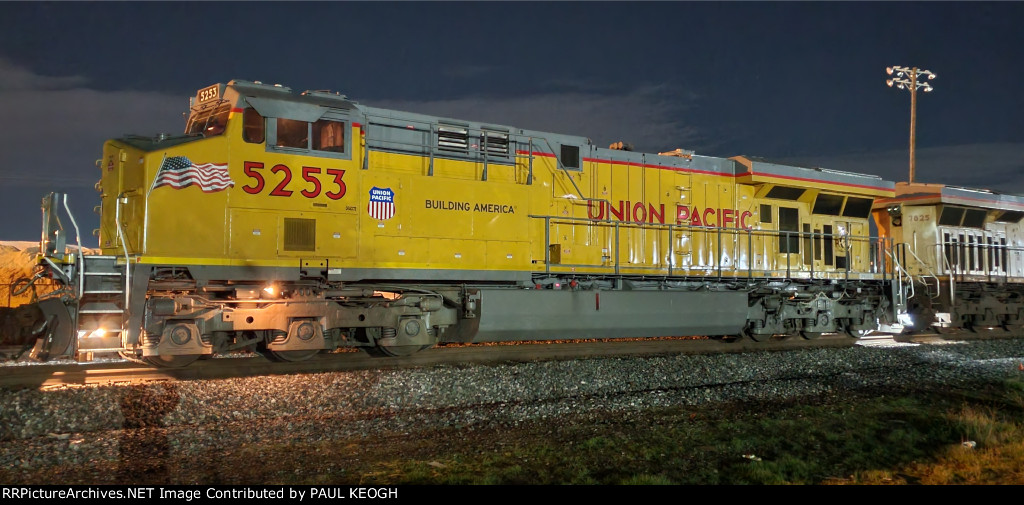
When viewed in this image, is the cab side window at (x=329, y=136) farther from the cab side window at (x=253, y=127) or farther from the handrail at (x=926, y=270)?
the handrail at (x=926, y=270)

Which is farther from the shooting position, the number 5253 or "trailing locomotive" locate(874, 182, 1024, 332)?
"trailing locomotive" locate(874, 182, 1024, 332)

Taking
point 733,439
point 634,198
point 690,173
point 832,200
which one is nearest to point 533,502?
point 733,439

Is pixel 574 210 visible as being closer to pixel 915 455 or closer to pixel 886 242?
pixel 915 455

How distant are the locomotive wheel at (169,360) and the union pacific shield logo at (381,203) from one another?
3.00 m

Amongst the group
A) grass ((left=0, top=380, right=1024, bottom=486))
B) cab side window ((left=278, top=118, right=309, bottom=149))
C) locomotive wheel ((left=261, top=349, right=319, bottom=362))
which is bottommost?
grass ((left=0, top=380, right=1024, bottom=486))

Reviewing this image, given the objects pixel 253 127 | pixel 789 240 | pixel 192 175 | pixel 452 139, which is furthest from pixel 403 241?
pixel 789 240

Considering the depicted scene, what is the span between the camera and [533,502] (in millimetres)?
4402

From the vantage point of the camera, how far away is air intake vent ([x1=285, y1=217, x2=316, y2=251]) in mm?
9089

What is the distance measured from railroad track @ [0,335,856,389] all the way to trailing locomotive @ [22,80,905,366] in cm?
26

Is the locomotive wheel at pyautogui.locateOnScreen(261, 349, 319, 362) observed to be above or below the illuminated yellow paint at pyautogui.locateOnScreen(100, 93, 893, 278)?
below

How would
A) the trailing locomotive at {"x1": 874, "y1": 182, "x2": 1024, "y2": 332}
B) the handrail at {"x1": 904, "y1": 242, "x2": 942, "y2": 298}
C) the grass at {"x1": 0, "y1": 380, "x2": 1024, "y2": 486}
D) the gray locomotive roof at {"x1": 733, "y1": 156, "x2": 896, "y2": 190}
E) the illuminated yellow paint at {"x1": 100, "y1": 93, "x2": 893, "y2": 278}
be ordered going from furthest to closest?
the trailing locomotive at {"x1": 874, "y1": 182, "x2": 1024, "y2": 332}
the handrail at {"x1": 904, "y1": 242, "x2": 942, "y2": 298}
the gray locomotive roof at {"x1": 733, "y1": 156, "x2": 896, "y2": 190}
the illuminated yellow paint at {"x1": 100, "y1": 93, "x2": 893, "y2": 278}
the grass at {"x1": 0, "y1": 380, "x2": 1024, "y2": 486}

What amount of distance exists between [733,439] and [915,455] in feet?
5.09

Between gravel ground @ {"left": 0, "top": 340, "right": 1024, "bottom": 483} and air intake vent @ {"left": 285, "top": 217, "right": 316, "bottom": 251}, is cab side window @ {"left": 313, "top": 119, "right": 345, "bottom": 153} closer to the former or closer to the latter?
air intake vent @ {"left": 285, "top": 217, "right": 316, "bottom": 251}

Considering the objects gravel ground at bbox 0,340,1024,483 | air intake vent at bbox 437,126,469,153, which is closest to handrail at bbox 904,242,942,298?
gravel ground at bbox 0,340,1024,483
